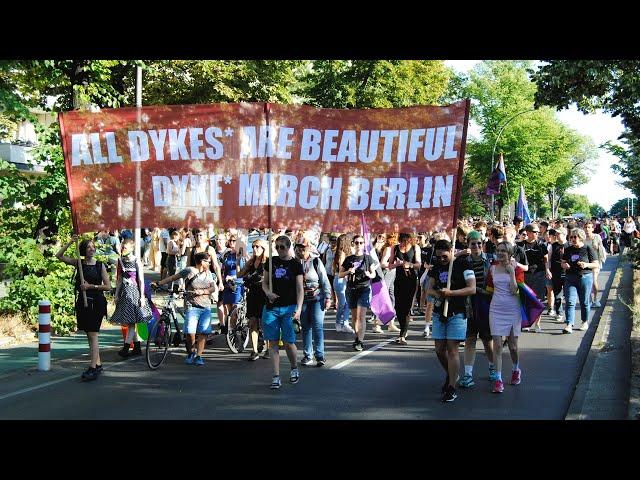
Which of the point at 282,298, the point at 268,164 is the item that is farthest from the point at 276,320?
the point at 268,164

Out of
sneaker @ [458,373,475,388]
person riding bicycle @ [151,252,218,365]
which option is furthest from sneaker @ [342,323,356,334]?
sneaker @ [458,373,475,388]

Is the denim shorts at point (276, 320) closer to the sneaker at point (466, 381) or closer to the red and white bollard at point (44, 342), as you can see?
the sneaker at point (466, 381)

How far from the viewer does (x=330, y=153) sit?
921 centimetres

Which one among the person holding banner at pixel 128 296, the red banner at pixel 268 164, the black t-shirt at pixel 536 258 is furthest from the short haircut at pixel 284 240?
the black t-shirt at pixel 536 258

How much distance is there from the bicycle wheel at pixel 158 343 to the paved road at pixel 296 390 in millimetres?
138

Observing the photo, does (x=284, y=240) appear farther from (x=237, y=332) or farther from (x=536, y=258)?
(x=536, y=258)

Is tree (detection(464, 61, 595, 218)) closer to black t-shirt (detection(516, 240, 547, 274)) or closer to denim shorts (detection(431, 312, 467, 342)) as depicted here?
black t-shirt (detection(516, 240, 547, 274))

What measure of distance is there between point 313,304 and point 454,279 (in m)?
2.93

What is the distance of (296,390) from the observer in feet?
30.8

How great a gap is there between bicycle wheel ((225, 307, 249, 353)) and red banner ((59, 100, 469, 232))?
3.43 meters

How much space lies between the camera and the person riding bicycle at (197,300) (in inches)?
446

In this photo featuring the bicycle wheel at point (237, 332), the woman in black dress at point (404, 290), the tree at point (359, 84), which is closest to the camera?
the bicycle wheel at point (237, 332)

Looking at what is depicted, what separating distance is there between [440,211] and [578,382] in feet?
8.97
